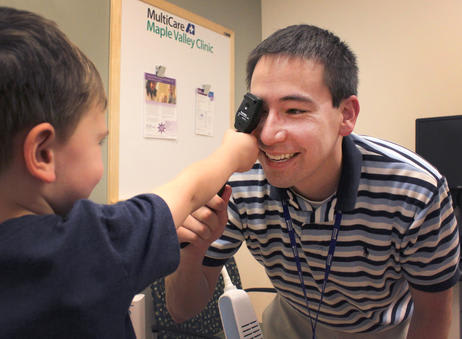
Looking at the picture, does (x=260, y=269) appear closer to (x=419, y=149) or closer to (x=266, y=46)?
(x=419, y=149)

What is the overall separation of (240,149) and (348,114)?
0.43 metres

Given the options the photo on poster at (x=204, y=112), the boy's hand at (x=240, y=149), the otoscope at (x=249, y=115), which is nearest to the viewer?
the boy's hand at (x=240, y=149)

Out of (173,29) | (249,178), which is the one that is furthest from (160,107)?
(249,178)

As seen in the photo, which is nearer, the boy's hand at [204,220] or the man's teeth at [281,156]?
the boy's hand at [204,220]

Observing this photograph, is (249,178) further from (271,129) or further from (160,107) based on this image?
(160,107)

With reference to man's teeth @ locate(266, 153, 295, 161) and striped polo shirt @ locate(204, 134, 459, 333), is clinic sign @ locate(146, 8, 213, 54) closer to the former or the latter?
striped polo shirt @ locate(204, 134, 459, 333)

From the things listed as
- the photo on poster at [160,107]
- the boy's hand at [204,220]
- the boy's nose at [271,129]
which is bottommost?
the boy's hand at [204,220]

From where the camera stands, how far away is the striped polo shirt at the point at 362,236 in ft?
3.21

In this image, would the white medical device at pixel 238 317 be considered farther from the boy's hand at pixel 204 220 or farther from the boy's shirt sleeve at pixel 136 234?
the boy's shirt sleeve at pixel 136 234

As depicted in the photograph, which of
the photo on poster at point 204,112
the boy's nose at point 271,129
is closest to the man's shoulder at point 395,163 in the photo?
the boy's nose at point 271,129

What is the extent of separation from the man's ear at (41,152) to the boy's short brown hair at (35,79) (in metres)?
0.02

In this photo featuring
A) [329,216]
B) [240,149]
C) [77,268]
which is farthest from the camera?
[329,216]

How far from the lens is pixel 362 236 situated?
103 cm

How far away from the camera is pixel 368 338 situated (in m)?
A: 1.15
